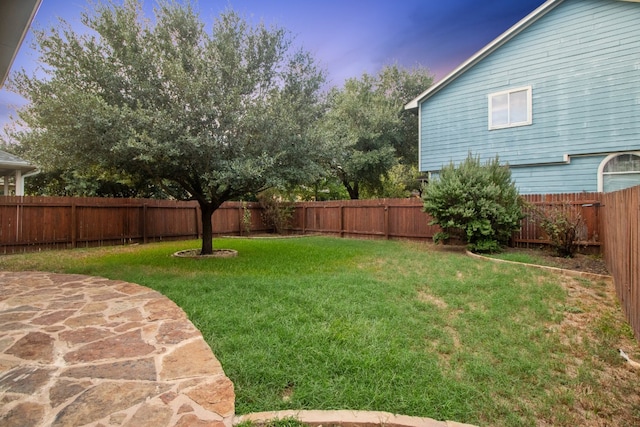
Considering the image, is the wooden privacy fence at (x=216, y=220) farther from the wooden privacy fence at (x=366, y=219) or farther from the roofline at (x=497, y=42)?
the roofline at (x=497, y=42)

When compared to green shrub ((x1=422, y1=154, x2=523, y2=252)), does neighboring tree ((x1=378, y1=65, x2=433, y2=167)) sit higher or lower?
higher

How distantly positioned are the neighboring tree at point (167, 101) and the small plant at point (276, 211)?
7.63 meters

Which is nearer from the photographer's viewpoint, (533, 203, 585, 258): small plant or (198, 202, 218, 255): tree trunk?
(533, 203, 585, 258): small plant

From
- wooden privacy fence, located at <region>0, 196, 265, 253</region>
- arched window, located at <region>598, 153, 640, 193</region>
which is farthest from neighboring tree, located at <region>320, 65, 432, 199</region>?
arched window, located at <region>598, 153, 640, 193</region>

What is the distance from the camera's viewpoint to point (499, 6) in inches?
429

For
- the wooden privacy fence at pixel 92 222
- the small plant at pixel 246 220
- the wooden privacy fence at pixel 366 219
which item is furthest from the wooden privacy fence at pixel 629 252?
the wooden privacy fence at pixel 92 222

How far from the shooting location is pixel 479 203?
321 inches

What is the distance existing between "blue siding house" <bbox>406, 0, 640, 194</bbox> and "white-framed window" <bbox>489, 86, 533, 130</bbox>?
3 cm

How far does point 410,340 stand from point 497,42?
10.7m

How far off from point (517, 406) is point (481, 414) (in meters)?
0.35

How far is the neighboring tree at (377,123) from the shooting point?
16000mm

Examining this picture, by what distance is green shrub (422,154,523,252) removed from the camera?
26.6ft

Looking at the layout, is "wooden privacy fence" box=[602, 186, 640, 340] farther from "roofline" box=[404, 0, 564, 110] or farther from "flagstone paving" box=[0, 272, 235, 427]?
"roofline" box=[404, 0, 564, 110]

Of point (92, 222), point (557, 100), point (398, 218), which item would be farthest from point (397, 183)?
point (92, 222)
